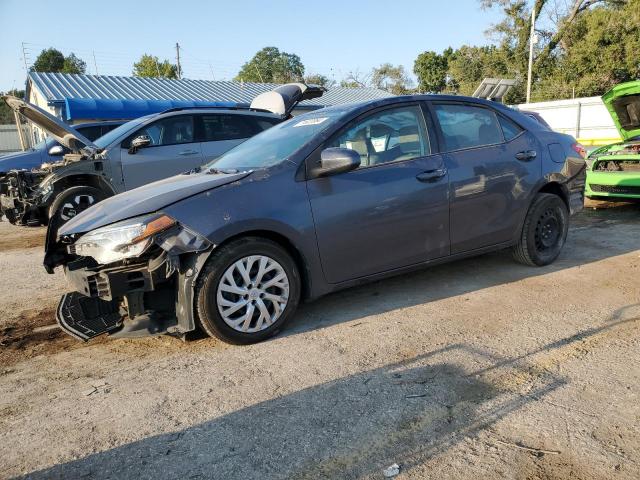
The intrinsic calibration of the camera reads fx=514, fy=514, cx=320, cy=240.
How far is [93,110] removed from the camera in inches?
730

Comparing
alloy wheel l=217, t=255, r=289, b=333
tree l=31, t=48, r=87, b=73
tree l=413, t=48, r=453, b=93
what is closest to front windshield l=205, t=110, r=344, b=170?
alloy wheel l=217, t=255, r=289, b=333

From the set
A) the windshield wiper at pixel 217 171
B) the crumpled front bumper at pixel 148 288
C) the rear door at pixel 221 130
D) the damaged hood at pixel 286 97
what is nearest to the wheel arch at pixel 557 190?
the windshield wiper at pixel 217 171

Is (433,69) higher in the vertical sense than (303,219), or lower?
higher

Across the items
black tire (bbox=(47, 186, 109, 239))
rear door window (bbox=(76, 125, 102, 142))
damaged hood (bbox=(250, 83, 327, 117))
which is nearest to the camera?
black tire (bbox=(47, 186, 109, 239))

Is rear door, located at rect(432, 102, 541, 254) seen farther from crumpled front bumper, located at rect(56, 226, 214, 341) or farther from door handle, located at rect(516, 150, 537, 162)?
crumpled front bumper, located at rect(56, 226, 214, 341)

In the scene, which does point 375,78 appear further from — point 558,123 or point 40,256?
point 40,256

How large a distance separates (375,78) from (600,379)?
200ft

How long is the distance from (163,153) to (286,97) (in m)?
2.37

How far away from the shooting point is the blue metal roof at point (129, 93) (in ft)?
61.7

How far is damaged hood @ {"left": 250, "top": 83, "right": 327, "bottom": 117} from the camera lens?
882 cm

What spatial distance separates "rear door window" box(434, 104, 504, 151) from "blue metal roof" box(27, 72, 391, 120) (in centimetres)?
1692

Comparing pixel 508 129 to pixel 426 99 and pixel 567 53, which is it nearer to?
pixel 426 99

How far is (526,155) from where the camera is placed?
16.1 ft

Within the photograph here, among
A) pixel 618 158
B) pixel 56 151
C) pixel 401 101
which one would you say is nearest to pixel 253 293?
pixel 401 101
